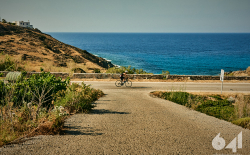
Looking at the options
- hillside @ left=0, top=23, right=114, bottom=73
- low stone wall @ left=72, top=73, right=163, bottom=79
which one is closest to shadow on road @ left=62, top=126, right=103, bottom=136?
low stone wall @ left=72, top=73, right=163, bottom=79

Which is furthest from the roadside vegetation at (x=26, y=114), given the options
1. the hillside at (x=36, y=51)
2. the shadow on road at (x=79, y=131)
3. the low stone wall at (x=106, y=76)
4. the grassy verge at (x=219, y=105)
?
the hillside at (x=36, y=51)

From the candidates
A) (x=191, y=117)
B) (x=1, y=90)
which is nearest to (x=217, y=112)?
(x=191, y=117)

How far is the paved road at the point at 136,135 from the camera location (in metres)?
5.40

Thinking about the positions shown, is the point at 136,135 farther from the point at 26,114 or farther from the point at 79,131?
the point at 26,114

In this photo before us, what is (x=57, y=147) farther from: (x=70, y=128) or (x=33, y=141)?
(x=70, y=128)

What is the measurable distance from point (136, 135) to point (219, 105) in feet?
27.4

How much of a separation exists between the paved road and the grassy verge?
4.47ft

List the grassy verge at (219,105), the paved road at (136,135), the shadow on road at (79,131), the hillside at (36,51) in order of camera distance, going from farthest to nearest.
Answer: the hillside at (36,51), the grassy verge at (219,105), the shadow on road at (79,131), the paved road at (136,135)

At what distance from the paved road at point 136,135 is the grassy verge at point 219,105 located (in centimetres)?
136

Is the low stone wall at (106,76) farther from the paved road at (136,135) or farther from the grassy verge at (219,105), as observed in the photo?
the paved road at (136,135)

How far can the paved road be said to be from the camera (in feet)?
17.7

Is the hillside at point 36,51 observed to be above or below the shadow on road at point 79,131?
above

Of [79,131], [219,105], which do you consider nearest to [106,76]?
[219,105]

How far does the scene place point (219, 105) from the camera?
499 inches
